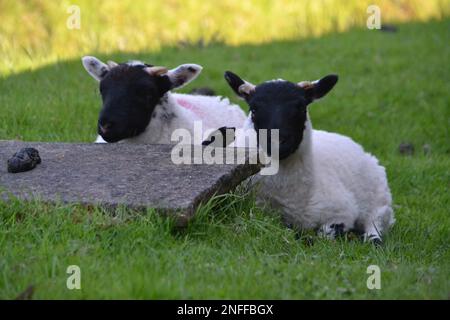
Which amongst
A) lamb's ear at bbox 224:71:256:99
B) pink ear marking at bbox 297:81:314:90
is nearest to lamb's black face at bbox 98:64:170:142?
lamb's ear at bbox 224:71:256:99

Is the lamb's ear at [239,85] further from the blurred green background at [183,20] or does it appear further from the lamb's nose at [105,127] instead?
the blurred green background at [183,20]

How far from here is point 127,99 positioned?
774 centimetres

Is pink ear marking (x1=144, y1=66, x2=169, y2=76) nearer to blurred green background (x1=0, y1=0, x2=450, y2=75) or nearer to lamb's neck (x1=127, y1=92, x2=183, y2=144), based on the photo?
lamb's neck (x1=127, y1=92, x2=183, y2=144)

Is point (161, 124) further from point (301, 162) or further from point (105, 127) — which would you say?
point (301, 162)

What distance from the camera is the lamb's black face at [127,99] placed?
7.64 m

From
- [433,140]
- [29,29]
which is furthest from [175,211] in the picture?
[29,29]

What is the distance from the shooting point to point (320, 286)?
18.0 feet

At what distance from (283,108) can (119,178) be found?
159cm

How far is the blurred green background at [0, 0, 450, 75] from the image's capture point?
15.3m

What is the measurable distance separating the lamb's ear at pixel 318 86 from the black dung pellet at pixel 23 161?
2.43m

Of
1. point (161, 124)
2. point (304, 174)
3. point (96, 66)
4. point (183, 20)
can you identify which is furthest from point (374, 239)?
point (183, 20)

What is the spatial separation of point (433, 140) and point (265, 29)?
5.72m

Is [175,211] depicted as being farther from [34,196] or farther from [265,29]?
[265,29]

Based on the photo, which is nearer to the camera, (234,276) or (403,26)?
(234,276)
